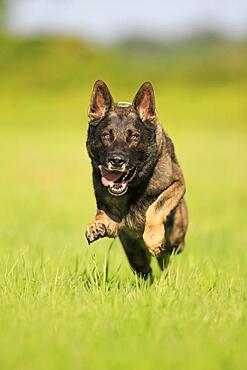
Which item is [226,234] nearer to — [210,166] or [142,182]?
[142,182]

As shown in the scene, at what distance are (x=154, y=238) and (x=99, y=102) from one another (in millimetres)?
1325

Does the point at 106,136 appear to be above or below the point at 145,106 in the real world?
below

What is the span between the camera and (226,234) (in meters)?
11.8

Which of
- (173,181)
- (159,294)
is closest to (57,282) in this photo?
(159,294)

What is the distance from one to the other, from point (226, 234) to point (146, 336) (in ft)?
23.7

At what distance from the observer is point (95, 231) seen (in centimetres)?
644

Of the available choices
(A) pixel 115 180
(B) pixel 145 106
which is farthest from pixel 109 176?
(B) pixel 145 106

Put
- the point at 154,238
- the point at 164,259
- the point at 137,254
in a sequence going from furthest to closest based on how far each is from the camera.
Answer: the point at 164,259, the point at 137,254, the point at 154,238

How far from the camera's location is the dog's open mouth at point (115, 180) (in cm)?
647

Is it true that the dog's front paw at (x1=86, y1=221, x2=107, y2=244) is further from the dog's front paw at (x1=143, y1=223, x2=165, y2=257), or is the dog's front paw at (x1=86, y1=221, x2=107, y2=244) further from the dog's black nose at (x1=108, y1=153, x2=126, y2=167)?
the dog's black nose at (x1=108, y1=153, x2=126, y2=167)

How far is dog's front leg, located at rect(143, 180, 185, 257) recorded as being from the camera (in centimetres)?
634

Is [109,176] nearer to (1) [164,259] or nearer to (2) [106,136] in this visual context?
(2) [106,136]

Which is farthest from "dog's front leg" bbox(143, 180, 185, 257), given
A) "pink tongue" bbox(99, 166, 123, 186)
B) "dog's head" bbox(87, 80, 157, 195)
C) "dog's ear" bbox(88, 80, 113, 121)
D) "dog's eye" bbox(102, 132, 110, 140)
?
"dog's ear" bbox(88, 80, 113, 121)

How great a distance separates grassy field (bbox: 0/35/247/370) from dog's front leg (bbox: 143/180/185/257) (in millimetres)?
299
